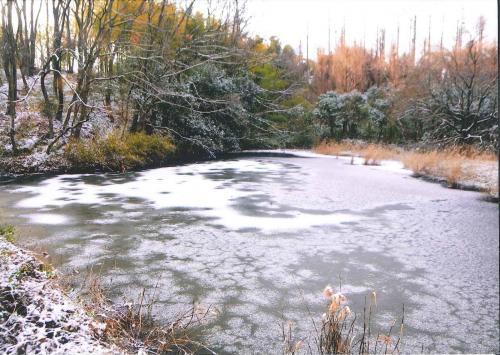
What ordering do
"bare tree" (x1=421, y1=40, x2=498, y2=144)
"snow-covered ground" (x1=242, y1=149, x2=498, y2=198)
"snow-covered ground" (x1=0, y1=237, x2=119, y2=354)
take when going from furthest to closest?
1. "bare tree" (x1=421, y1=40, x2=498, y2=144)
2. "snow-covered ground" (x1=242, y1=149, x2=498, y2=198)
3. "snow-covered ground" (x1=0, y1=237, x2=119, y2=354)

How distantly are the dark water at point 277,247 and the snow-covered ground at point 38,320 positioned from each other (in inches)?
31.3

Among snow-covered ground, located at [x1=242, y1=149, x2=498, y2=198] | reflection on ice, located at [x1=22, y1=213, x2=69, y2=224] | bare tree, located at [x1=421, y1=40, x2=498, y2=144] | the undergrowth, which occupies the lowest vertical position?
reflection on ice, located at [x1=22, y1=213, x2=69, y2=224]

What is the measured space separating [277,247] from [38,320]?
9.59ft

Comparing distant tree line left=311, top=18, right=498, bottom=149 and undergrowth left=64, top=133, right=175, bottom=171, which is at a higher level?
distant tree line left=311, top=18, right=498, bottom=149

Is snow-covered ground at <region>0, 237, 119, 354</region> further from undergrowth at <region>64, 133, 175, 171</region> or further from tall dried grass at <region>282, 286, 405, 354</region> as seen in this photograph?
undergrowth at <region>64, 133, 175, 171</region>

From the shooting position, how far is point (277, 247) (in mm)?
4848

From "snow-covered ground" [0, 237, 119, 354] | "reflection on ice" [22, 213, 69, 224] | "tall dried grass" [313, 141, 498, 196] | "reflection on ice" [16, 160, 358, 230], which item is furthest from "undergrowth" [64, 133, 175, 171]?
"snow-covered ground" [0, 237, 119, 354]

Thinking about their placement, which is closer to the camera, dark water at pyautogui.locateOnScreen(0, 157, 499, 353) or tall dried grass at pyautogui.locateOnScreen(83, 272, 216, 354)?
tall dried grass at pyautogui.locateOnScreen(83, 272, 216, 354)

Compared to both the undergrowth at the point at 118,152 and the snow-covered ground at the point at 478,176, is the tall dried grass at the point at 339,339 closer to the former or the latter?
the snow-covered ground at the point at 478,176

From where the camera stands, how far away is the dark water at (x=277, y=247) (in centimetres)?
317

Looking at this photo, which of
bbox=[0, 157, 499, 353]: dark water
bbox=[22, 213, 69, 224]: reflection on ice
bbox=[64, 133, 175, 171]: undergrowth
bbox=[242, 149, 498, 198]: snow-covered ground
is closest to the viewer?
bbox=[0, 157, 499, 353]: dark water

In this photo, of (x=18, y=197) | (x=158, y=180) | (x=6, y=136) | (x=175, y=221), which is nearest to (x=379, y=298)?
(x=175, y=221)

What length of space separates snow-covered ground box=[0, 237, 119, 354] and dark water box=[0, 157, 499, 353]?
79cm

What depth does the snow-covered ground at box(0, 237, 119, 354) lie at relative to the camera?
83.9 inches
